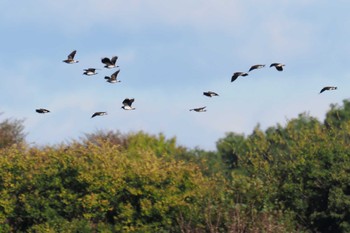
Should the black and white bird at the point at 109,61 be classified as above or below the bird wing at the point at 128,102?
above

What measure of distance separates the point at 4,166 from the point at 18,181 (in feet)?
1.88

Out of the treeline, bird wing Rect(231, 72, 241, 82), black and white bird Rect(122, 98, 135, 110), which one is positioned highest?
bird wing Rect(231, 72, 241, 82)

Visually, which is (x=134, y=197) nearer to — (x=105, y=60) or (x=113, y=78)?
(x=113, y=78)

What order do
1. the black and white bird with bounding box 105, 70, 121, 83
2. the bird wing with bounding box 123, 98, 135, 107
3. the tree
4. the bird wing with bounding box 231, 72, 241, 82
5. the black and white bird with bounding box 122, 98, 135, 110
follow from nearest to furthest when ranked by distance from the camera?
1. the black and white bird with bounding box 122, 98, 135, 110
2. the bird wing with bounding box 123, 98, 135, 107
3. the black and white bird with bounding box 105, 70, 121, 83
4. the bird wing with bounding box 231, 72, 241, 82
5. the tree

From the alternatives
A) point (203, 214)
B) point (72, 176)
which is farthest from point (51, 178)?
point (203, 214)

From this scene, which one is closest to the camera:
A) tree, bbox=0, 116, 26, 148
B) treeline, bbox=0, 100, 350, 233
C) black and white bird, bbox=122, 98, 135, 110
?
black and white bird, bbox=122, 98, 135, 110

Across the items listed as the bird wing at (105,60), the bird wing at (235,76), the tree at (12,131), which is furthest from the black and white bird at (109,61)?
the tree at (12,131)

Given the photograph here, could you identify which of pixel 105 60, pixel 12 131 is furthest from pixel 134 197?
pixel 12 131

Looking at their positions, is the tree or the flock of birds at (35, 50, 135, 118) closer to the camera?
the flock of birds at (35, 50, 135, 118)

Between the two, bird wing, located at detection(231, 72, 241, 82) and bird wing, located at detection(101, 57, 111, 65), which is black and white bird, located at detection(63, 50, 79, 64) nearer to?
bird wing, located at detection(101, 57, 111, 65)

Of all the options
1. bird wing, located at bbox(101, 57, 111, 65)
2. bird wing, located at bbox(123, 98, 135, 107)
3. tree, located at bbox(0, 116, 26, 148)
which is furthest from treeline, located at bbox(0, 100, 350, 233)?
tree, located at bbox(0, 116, 26, 148)

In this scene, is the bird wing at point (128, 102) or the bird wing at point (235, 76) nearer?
the bird wing at point (128, 102)

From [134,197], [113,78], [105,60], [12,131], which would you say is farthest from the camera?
[12,131]

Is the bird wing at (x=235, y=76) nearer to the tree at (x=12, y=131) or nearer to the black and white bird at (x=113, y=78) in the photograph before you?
the black and white bird at (x=113, y=78)
